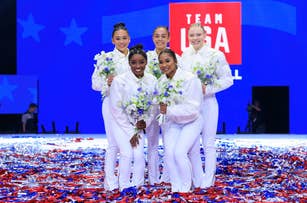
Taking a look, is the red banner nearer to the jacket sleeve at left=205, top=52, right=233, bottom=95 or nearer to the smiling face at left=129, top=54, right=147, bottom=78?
the jacket sleeve at left=205, top=52, right=233, bottom=95

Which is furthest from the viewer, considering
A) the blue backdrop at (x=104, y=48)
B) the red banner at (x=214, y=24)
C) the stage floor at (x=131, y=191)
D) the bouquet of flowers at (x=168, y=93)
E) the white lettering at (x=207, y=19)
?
the blue backdrop at (x=104, y=48)

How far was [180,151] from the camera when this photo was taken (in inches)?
207

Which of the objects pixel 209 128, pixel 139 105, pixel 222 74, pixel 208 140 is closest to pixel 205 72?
pixel 222 74

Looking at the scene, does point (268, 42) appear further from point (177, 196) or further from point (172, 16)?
point (177, 196)

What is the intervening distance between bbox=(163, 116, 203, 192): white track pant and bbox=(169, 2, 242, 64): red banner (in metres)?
8.08

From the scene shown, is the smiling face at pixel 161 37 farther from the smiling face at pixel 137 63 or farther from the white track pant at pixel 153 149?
the white track pant at pixel 153 149

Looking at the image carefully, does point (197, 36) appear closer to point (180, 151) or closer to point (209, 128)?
point (209, 128)

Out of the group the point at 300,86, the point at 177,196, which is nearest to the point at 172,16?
the point at 300,86

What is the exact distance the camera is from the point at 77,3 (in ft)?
46.4

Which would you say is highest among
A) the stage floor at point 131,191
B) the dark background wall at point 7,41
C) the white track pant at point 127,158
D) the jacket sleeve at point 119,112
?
the dark background wall at point 7,41

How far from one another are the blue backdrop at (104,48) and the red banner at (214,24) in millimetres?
212

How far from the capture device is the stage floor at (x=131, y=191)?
513cm

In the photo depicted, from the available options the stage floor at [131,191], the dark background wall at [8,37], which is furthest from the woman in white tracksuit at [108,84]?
the dark background wall at [8,37]

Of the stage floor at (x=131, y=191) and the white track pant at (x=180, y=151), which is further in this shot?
the white track pant at (x=180, y=151)
